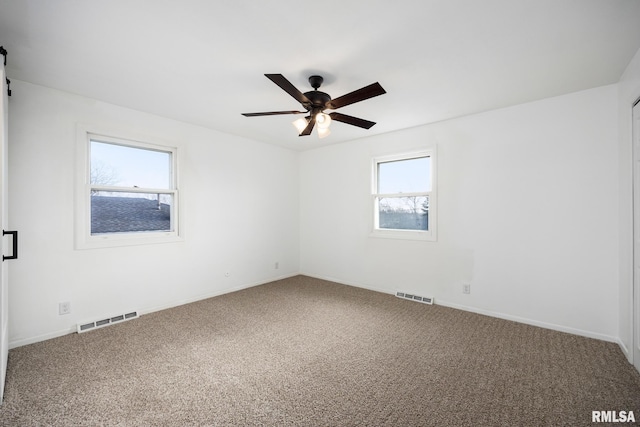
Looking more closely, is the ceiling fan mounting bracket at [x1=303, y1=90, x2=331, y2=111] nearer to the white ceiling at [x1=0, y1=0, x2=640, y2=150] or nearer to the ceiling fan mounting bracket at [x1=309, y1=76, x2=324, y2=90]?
the ceiling fan mounting bracket at [x1=309, y1=76, x2=324, y2=90]

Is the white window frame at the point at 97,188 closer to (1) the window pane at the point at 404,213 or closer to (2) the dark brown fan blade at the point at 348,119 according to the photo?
(2) the dark brown fan blade at the point at 348,119

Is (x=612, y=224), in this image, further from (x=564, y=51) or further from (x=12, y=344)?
(x=12, y=344)

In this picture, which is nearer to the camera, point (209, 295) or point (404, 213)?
point (209, 295)

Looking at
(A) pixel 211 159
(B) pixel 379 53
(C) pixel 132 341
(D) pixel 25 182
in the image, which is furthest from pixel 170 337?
(B) pixel 379 53

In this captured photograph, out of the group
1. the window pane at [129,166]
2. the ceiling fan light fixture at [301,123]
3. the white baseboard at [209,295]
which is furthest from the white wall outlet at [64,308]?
the ceiling fan light fixture at [301,123]

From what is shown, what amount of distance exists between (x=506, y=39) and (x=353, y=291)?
3.53 m

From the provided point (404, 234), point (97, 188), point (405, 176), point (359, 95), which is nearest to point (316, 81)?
point (359, 95)

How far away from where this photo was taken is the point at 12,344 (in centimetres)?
255

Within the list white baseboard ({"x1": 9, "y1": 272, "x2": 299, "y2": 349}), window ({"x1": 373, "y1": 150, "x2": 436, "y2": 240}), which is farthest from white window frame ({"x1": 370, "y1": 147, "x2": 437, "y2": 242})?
white baseboard ({"x1": 9, "y1": 272, "x2": 299, "y2": 349})

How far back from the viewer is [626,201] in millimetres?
2457

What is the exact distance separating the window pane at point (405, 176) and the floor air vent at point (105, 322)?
3709mm

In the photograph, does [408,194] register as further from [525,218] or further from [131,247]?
[131,247]

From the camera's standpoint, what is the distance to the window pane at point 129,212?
3.17m

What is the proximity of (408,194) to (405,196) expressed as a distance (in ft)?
0.21
